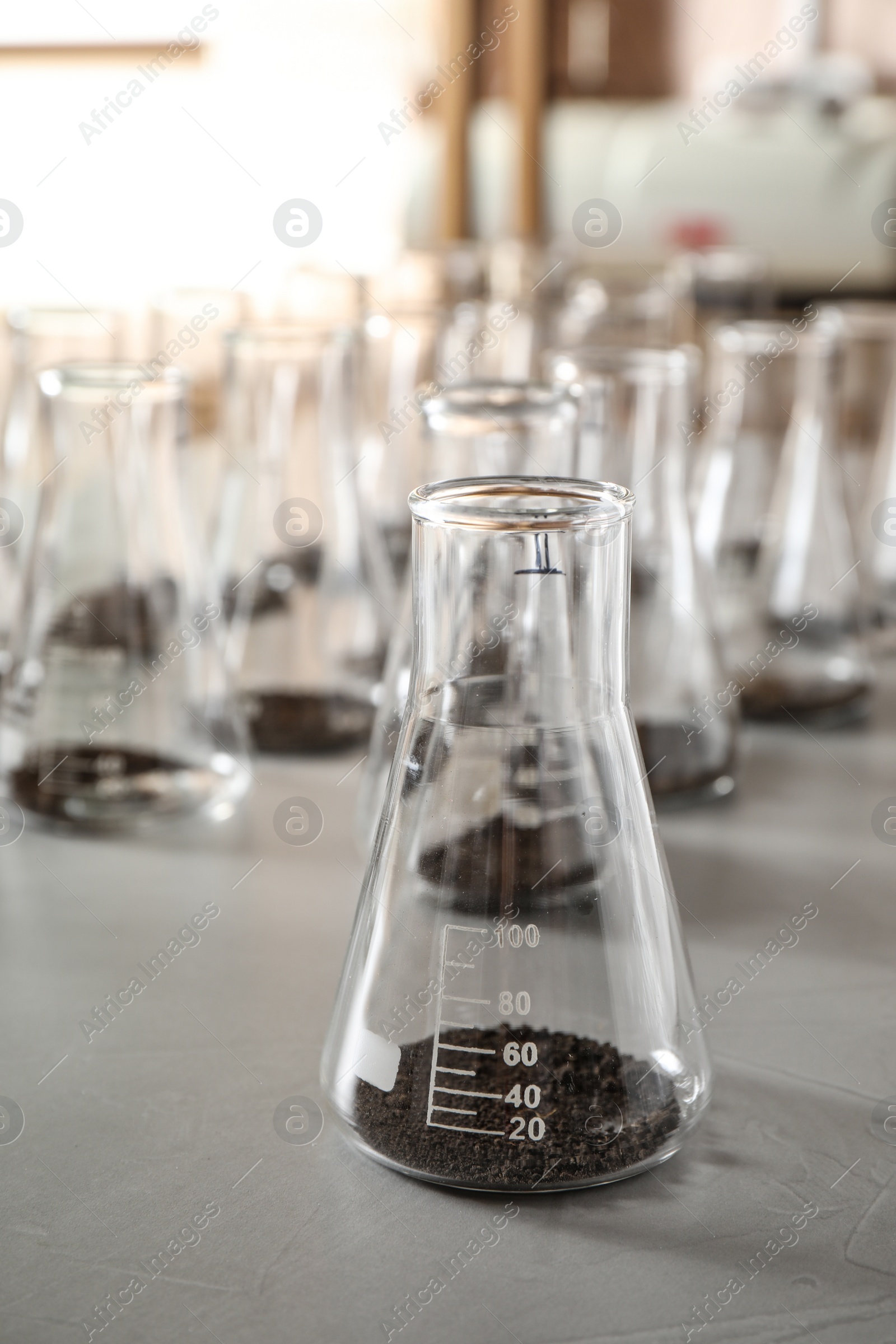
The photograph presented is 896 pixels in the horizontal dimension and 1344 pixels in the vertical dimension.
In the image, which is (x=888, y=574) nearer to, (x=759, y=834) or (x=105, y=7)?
(x=759, y=834)

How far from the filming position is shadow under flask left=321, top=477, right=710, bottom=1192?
1.55ft

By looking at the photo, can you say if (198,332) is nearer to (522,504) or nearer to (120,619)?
(120,619)

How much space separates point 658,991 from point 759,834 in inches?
12.2

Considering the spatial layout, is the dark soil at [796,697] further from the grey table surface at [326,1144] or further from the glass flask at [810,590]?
the grey table surface at [326,1144]

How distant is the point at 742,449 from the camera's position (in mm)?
971

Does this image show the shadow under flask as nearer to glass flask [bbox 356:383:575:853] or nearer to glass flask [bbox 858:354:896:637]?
glass flask [bbox 356:383:575:853]

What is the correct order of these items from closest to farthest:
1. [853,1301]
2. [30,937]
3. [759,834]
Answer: [853,1301] < [30,937] < [759,834]

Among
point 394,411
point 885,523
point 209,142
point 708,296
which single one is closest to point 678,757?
point 885,523

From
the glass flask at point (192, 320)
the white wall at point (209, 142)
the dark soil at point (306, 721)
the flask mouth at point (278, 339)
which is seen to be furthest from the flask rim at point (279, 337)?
the white wall at point (209, 142)

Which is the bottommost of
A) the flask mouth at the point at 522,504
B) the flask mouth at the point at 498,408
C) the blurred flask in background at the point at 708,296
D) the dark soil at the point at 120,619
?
the dark soil at the point at 120,619

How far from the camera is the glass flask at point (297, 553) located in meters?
0.89

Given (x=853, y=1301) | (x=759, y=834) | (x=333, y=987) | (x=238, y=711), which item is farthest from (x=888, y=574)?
(x=853, y=1301)

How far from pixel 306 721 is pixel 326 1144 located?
410 millimetres

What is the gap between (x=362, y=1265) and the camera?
0.44 metres
